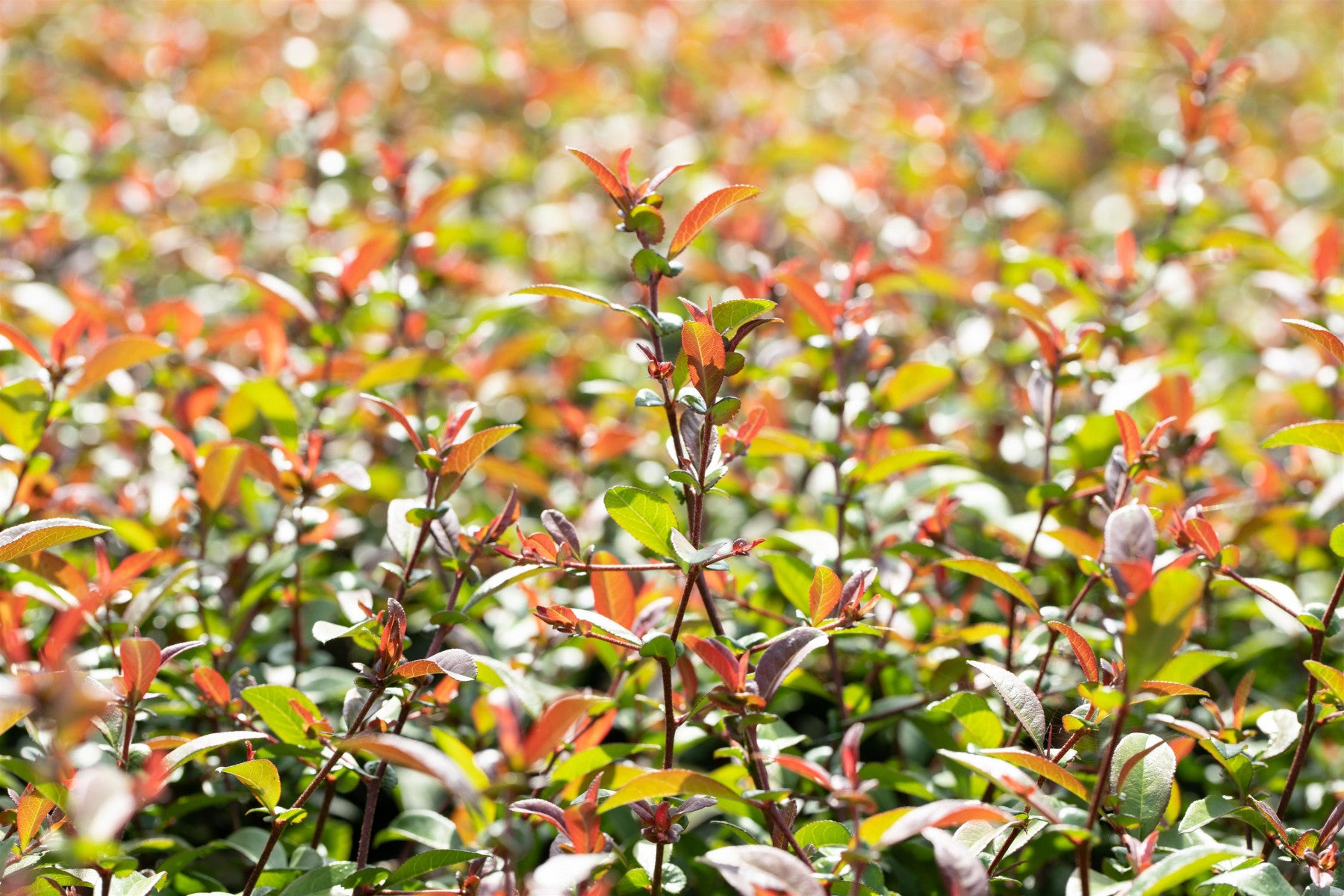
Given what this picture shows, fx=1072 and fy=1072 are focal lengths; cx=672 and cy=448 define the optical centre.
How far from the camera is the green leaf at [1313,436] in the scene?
1.41 m

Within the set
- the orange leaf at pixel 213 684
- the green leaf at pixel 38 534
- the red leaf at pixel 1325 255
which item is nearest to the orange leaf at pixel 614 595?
the orange leaf at pixel 213 684

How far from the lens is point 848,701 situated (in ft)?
6.06

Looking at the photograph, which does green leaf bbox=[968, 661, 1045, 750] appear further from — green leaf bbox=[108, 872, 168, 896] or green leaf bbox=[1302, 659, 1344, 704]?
green leaf bbox=[108, 872, 168, 896]

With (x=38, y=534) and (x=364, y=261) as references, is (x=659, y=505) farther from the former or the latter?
(x=364, y=261)

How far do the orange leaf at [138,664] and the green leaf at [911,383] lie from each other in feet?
4.30

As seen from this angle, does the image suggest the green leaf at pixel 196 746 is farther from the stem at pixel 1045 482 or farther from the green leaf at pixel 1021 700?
the stem at pixel 1045 482

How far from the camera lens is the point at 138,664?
53.2 inches

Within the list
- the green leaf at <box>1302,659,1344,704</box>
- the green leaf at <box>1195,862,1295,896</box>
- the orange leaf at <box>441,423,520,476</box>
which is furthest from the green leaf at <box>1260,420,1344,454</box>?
the orange leaf at <box>441,423,520,476</box>

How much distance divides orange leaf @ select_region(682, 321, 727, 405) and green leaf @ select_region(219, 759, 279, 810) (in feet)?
2.36

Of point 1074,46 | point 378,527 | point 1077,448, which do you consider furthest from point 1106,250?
point 378,527

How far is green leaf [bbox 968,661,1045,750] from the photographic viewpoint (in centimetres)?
136

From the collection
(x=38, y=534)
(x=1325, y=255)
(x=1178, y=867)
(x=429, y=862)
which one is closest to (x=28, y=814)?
(x=38, y=534)

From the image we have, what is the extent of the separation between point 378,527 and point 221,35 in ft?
10.7

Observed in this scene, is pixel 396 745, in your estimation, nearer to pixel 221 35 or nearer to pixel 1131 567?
pixel 1131 567
